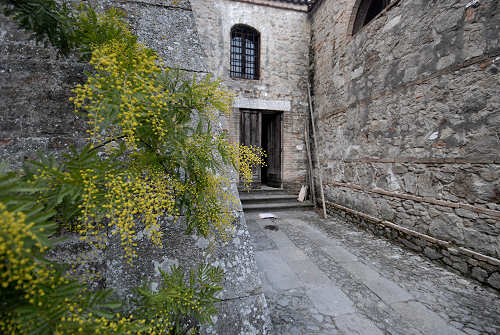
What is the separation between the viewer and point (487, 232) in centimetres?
268

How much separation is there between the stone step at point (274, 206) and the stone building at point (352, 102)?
72 cm

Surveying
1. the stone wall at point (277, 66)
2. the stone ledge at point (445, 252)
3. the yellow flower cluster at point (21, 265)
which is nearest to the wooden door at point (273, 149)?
the stone wall at point (277, 66)

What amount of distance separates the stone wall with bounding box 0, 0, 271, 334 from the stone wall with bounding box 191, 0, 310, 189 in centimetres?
518

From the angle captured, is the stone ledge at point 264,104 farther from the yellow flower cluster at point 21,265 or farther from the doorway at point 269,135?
the yellow flower cluster at point 21,265

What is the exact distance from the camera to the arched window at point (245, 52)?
6777 millimetres

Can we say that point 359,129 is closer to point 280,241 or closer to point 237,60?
point 280,241

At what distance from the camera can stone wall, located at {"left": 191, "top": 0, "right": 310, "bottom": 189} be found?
20.9 ft

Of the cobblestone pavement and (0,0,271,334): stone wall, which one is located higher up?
(0,0,271,334): stone wall

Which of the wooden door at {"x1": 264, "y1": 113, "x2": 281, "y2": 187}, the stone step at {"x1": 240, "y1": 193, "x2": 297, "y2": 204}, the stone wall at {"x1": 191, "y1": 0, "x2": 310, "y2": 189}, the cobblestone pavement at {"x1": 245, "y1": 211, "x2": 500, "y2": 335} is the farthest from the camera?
the wooden door at {"x1": 264, "y1": 113, "x2": 281, "y2": 187}

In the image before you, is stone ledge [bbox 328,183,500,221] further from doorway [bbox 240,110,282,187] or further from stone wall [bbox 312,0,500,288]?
doorway [bbox 240,110,282,187]

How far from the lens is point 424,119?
11.4ft

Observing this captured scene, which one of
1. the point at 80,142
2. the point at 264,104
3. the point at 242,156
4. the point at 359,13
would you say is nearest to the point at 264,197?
the point at 264,104

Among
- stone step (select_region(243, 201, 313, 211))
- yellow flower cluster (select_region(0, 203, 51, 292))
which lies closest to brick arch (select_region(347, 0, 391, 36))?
stone step (select_region(243, 201, 313, 211))

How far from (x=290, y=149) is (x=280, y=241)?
3626 mm
